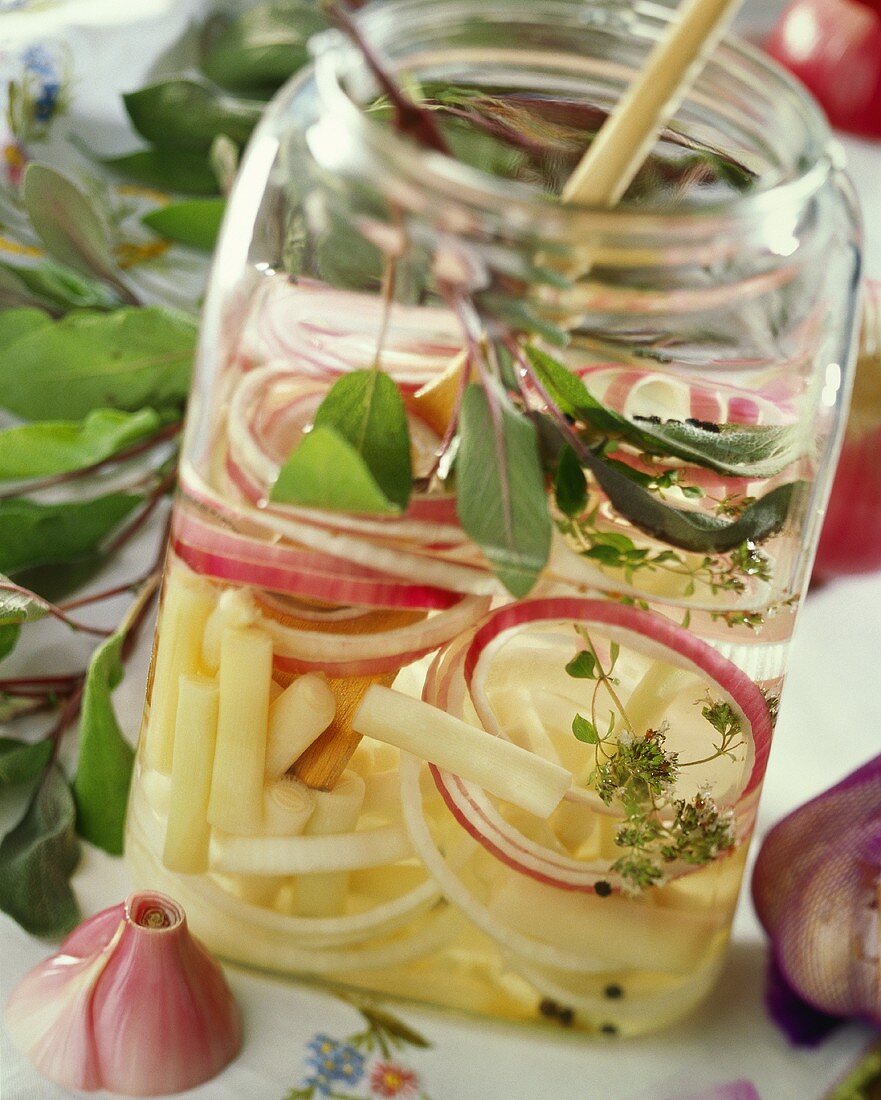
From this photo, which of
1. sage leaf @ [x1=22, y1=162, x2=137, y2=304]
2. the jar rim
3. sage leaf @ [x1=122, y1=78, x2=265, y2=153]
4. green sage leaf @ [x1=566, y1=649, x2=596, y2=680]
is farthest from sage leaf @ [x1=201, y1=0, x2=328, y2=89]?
green sage leaf @ [x1=566, y1=649, x2=596, y2=680]

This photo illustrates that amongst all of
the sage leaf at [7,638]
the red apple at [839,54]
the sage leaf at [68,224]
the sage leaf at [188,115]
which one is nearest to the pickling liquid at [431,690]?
the sage leaf at [7,638]

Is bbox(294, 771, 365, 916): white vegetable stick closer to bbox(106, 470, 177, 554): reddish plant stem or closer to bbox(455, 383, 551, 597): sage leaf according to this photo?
bbox(455, 383, 551, 597): sage leaf

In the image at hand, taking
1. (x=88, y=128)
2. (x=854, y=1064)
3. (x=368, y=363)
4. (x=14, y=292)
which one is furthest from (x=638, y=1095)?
(x=88, y=128)

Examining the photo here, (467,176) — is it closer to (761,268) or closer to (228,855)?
(761,268)

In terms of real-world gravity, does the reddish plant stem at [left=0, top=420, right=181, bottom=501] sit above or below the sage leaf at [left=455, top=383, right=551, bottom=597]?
below

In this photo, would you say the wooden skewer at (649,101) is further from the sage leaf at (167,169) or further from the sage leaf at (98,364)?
the sage leaf at (167,169)
